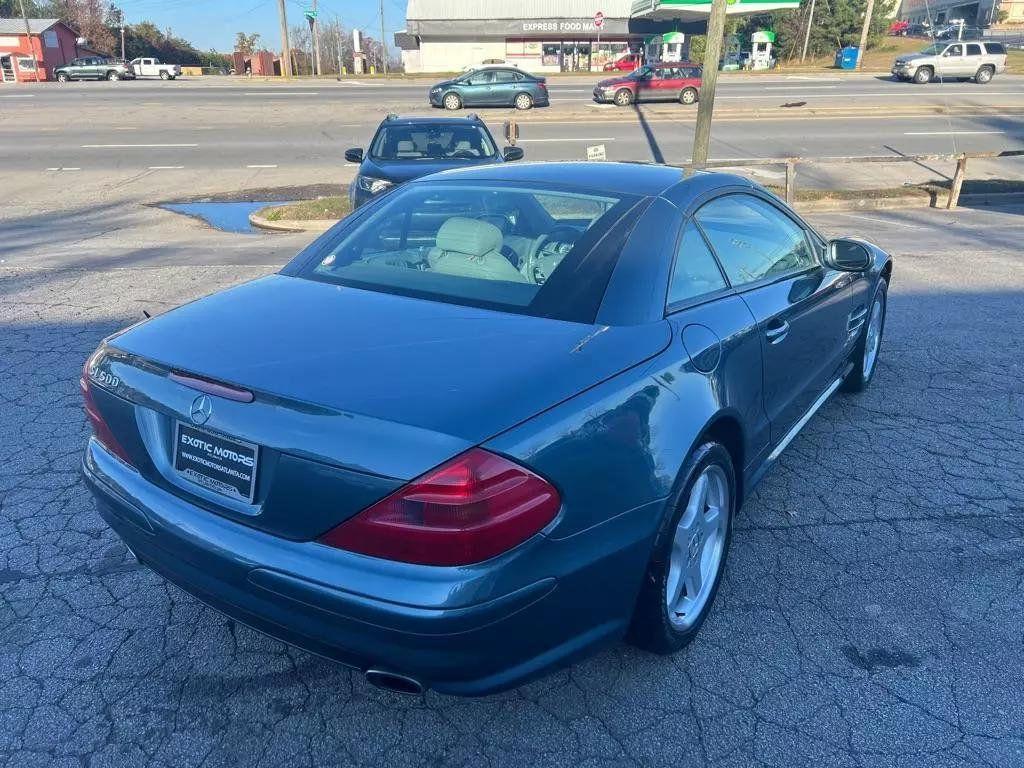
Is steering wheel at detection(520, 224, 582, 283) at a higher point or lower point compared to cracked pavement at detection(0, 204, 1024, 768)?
higher

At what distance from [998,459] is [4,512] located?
4.97m

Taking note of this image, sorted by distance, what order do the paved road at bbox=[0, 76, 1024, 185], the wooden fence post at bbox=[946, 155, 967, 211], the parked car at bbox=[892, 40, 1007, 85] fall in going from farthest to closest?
the parked car at bbox=[892, 40, 1007, 85] < the paved road at bbox=[0, 76, 1024, 185] < the wooden fence post at bbox=[946, 155, 967, 211]

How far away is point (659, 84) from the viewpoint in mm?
29078

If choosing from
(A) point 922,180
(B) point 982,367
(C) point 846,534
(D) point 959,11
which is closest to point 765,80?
(A) point 922,180

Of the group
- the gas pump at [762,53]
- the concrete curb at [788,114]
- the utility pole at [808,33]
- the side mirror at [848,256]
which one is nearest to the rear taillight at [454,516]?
the side mirror at [848,256]

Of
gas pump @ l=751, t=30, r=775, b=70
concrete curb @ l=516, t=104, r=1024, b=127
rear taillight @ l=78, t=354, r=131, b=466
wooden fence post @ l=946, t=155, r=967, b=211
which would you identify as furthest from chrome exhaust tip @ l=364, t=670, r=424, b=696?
gas pump @ l=751, t=30, r=775, b=70

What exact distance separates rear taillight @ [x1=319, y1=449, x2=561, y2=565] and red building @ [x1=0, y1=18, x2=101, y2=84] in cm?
6072

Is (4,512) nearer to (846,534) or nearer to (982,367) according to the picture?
(846,534)

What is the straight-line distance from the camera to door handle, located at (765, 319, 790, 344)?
3.06m

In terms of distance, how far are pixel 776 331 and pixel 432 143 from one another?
26.6 ft

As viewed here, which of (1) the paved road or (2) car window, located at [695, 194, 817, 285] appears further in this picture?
(1) the paved road

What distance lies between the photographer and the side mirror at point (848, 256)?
373 cm

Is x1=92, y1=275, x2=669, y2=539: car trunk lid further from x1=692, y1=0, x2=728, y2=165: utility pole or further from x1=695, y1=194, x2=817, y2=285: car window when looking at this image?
x1=692, y1=0, x2=728, y2=165: utility pole

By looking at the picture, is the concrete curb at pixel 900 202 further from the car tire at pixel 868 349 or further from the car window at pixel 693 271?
the car window at pixel 693 271
